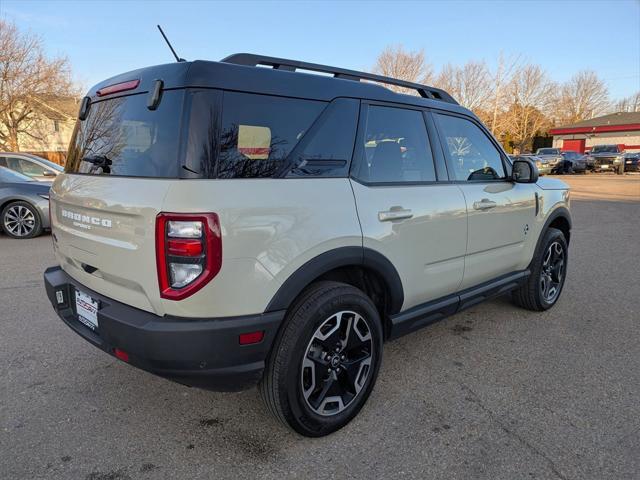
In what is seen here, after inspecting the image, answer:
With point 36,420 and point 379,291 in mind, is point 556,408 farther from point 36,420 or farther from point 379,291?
point 36,420

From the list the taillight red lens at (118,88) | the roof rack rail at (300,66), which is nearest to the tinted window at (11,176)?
the taillight red lens at (118,88)

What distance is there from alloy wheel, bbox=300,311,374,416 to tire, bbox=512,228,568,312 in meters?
2.30

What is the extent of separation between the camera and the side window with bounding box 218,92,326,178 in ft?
6.82

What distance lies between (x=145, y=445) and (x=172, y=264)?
1095 mm

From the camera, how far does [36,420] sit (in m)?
2.56

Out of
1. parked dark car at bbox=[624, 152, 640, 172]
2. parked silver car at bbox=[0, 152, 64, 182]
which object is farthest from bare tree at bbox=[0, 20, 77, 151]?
parked dark car at bbox=[624, 152, 640, 172]

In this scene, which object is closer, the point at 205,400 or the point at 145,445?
the point at 145,445

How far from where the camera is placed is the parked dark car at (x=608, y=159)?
29.9 metres

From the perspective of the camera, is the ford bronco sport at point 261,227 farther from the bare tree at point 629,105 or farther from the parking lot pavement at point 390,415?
the bare tree at point 629,105

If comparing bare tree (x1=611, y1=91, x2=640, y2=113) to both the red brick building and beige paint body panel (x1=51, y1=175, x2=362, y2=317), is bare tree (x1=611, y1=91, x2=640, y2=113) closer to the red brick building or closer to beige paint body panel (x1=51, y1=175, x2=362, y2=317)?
the red brick building

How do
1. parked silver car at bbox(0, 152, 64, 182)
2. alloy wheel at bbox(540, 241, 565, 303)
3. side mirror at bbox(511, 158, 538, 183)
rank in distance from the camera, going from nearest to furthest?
Result: 1. side mirror at bbox(511, 158, 538, 183)
2. alloy wheel at bbox(540, 241, 565, 303)
3. parked silver car at bbox(0, 152, 64, 182)

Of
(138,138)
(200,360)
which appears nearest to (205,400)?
(200,360)

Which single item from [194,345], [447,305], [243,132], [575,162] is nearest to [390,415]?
[447,305]

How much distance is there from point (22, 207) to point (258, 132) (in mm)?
7389
